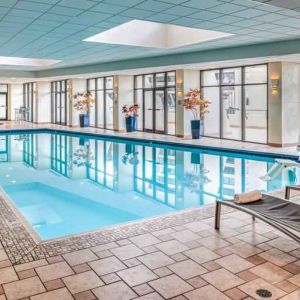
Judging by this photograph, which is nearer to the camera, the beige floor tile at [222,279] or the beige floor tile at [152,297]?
the beige floor tile at [152,297]

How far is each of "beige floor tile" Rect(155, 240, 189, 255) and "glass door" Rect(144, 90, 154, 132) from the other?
13.1 metres

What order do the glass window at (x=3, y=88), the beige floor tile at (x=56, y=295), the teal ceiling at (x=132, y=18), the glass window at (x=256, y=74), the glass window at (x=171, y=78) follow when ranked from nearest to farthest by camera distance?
the beige floor tile at (x=56, y=295) → the teal ceiling at (x=132, y=18) → the glass window at (x=256, y=74) → the glass window at (x=171, y=78) → the glass window at (x=3, y=88)

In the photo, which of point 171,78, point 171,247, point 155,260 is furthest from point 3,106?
point 155,260

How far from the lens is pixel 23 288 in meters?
2.97

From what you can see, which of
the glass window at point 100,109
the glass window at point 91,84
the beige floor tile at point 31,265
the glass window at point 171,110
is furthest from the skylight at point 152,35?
the glass window at point 91,84

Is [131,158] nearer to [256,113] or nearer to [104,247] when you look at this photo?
[256,113]

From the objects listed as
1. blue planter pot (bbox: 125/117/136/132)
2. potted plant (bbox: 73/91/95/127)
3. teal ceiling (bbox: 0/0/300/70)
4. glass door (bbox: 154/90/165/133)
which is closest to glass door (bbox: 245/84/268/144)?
teal ceiling (bbox: 0/0/300/70)

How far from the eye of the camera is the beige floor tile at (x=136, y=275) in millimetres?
3115

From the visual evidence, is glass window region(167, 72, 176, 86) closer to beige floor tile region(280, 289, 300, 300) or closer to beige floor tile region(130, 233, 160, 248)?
beige floor tile region(130, 233, 160, 248)

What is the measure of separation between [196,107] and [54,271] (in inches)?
462

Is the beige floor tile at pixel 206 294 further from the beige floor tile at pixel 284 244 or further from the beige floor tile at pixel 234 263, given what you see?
the beige floor tile at pixel 284 244

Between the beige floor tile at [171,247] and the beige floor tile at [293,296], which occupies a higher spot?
the beige floor tile at [171,247]

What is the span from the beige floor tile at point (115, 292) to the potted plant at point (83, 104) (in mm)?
16619

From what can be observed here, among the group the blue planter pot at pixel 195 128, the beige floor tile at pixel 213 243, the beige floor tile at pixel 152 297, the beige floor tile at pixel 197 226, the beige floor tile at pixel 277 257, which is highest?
the blue planter pot at pixel 195 128
